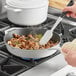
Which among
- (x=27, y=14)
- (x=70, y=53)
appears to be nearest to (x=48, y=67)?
(x=70, y=53)

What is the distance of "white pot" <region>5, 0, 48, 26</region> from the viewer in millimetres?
1207

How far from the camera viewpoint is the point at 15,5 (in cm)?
122

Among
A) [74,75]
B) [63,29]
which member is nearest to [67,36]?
[63,29]

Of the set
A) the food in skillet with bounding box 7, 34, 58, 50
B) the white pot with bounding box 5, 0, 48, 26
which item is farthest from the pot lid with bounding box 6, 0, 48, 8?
the food in skillet with bounding box 7, 34, 58, 50

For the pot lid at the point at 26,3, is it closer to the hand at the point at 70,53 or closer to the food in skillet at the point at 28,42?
the food in skillet at the point at 28,42

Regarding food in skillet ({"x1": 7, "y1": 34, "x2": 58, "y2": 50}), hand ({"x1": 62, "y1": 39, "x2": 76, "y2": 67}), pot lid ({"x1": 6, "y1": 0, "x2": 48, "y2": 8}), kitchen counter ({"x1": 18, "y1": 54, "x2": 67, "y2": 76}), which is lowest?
kitchen counter ({"x1": 18, "y1": 54, "x2": 67, "y2": 76})

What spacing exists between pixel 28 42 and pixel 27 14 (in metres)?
0.20

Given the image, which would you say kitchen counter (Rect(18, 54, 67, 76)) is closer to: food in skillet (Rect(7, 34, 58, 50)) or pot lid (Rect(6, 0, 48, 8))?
food in skillet (Rect(7, 34, 58, 50))

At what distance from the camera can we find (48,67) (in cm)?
97

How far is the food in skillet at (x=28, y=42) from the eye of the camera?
1030 mm

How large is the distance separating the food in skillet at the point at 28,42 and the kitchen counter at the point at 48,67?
0.07 m

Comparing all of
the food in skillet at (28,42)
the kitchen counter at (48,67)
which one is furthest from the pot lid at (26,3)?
the kitchen counter at (48,67)

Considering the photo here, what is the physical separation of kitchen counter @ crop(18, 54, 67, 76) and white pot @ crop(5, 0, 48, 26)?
26 cm

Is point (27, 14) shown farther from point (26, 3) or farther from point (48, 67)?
point (48, 67)
